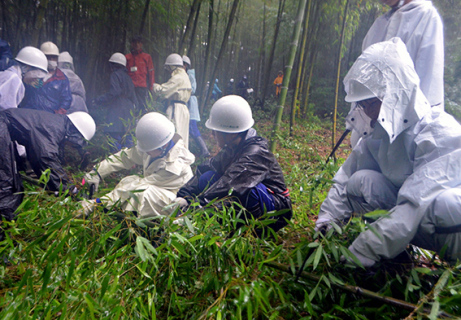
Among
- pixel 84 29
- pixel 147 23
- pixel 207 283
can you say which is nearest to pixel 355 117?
pixel 207 283

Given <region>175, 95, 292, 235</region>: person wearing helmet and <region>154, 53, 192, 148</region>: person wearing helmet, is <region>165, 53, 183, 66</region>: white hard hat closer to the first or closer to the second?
<region>154, 53, 192, 148</region>: person wearing helmet

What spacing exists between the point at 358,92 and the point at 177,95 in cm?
357

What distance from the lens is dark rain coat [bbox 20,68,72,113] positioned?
160 inches

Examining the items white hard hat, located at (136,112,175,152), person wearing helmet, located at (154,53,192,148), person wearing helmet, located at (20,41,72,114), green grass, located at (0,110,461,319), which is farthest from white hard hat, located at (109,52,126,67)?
green grass, located at (0,110,461,319)

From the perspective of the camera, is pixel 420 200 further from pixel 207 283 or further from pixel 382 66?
pixel 207 283

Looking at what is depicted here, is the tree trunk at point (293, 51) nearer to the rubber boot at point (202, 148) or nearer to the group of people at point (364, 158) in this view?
the group of people at point (364, 158)

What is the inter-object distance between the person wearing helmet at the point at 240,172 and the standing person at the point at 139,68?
3.12m

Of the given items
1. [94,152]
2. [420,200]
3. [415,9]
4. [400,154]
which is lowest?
[94,152]

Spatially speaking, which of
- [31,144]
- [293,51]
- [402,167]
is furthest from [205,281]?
[293,51]

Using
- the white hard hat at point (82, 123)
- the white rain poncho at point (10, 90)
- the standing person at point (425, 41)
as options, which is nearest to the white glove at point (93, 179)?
the white hard hat at point (82, 123)

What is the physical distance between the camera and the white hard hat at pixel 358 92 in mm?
1676

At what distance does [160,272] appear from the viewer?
1.58m

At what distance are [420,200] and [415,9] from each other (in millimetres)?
1604

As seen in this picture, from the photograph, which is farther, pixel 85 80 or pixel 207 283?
pixel 85 80
